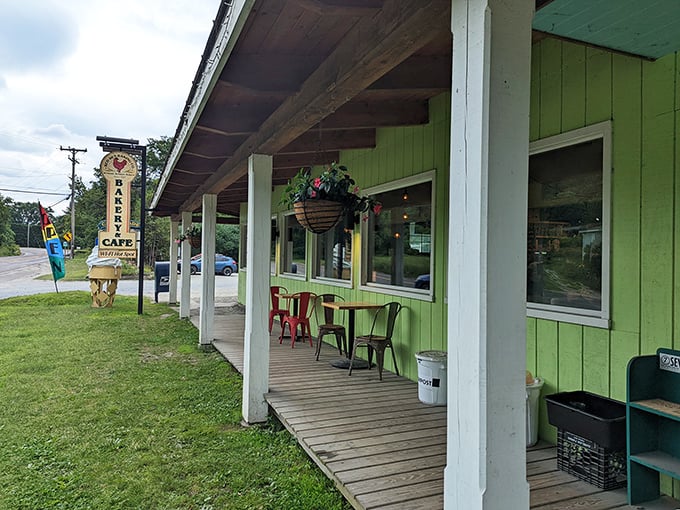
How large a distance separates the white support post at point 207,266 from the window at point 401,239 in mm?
2186

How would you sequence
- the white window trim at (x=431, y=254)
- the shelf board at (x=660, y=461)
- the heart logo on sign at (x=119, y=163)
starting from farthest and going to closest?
the heart logo on sign at (x=119, y=163) → the white window trim at (x=431, y=254) → the shelf board at (x=660, y=461)

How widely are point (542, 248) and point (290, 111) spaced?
186 centimetres

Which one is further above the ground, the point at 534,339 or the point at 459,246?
the point at 459,246

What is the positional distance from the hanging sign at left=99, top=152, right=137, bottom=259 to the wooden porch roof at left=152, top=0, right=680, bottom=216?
6287 millimetres

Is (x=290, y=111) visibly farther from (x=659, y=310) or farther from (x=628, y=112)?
(x=659, y=310)

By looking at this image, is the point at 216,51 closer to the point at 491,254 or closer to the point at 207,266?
the point at 491,254

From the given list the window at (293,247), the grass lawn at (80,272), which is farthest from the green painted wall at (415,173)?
the grass lawn at (80,272)

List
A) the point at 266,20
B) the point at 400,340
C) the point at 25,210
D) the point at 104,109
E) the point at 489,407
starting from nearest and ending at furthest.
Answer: the point at 489,407, the point at 266,20, the point at 400,340, the point at 104,109, the point at 25,210

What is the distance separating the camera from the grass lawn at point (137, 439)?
7.91ft

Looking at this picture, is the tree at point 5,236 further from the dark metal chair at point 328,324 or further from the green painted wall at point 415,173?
the green painted wall at point 415,173

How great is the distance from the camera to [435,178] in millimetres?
3898

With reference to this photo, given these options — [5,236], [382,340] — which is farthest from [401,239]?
[5,236]

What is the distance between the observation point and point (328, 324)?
17.6 feet

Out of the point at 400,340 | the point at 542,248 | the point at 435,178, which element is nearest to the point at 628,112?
the point at 542,248
